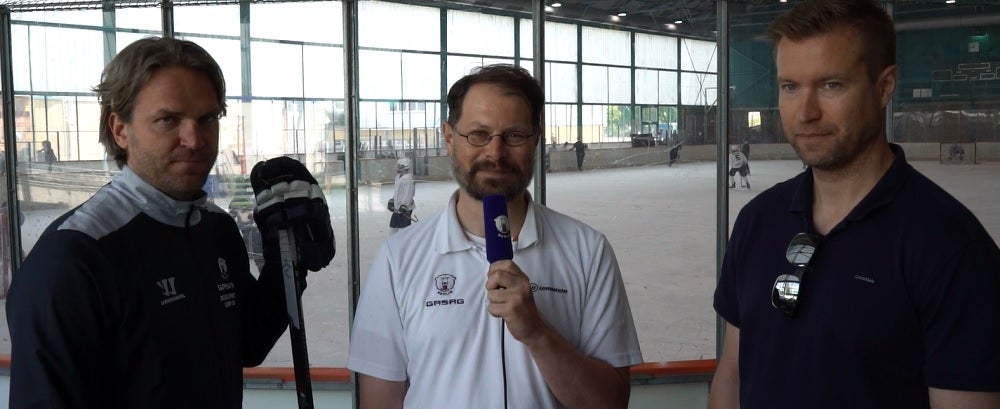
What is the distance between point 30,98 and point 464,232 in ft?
15.0

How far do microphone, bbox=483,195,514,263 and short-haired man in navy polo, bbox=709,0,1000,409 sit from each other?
1.57 feet

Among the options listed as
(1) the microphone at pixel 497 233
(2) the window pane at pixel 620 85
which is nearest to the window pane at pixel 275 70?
(2) the window pane at pixel 620 85

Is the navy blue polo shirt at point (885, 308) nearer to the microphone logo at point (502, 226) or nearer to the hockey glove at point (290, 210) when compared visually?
the microphone logo at point (502, 226)

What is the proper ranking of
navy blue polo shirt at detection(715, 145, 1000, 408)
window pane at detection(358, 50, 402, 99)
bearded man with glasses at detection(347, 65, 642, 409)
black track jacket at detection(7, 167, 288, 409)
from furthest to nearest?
window pane at detection(358, 50, 402, 99), bearded man with glasses at detection(347, 65, 642, 409), black track jacket at detection(7, 167, 288, 409), navy blue polo shirt at detection(715, 145, 1000, 408)

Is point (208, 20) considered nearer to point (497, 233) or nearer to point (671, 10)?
point (671, 10)

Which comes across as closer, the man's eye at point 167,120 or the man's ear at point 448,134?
the man's eye at point 167,120

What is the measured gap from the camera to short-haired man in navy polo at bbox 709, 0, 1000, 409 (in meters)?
1.31

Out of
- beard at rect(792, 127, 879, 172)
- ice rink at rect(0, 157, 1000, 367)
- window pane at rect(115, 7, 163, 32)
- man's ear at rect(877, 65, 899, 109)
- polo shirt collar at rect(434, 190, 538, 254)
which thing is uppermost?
window pane at rect(115, 7, 163, 32)

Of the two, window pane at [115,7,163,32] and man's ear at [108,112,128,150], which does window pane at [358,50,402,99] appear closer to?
window pane at [115,7,163,32]

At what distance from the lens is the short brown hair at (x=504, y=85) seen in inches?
66.7

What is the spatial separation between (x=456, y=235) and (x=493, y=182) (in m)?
0.14

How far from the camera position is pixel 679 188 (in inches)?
231

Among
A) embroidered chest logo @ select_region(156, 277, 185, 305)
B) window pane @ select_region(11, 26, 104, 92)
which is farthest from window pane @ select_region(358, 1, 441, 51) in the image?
embroidered chest logo @ select_region(156, 277, 185, 305)

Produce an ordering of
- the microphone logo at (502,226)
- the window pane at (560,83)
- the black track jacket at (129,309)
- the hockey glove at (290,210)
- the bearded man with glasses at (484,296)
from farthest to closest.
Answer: the window pane at (560,83) → the hockey glove at (290,210) → the bearded man with glasses at (484,296) → the microphone logo at (502,226) → the black track jacket at (129,309)
